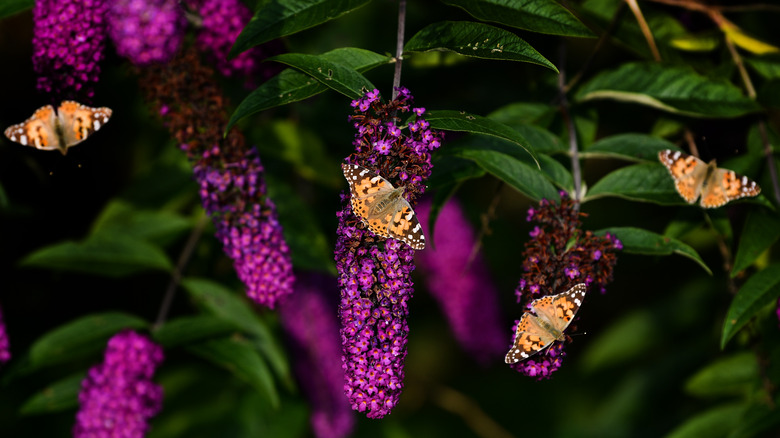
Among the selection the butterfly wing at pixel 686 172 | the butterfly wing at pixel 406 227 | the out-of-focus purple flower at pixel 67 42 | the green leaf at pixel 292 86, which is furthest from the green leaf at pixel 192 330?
the butterfly wing at pixel 686 172

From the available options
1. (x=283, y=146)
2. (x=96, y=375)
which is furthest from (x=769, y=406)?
(x=96, y=375)

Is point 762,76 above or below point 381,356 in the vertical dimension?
above

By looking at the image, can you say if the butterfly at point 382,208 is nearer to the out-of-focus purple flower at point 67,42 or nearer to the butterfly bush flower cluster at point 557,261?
the butterfly bush flower cluster at point 557,261

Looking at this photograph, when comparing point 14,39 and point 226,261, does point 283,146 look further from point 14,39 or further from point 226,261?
point 14,39

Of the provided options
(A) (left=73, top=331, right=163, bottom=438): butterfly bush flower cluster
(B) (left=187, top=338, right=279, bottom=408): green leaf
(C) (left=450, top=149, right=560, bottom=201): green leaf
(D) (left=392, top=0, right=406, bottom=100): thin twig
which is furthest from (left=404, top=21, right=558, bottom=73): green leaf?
(A) (left=73, top=331, right=163, bottom=438): butterfly bush flower cluster

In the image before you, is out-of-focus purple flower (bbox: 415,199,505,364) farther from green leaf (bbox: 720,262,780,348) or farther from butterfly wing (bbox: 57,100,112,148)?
butterfly wing (bbox: 57,100,112,148)

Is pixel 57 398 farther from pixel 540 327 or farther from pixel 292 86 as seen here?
pixel 540 327
